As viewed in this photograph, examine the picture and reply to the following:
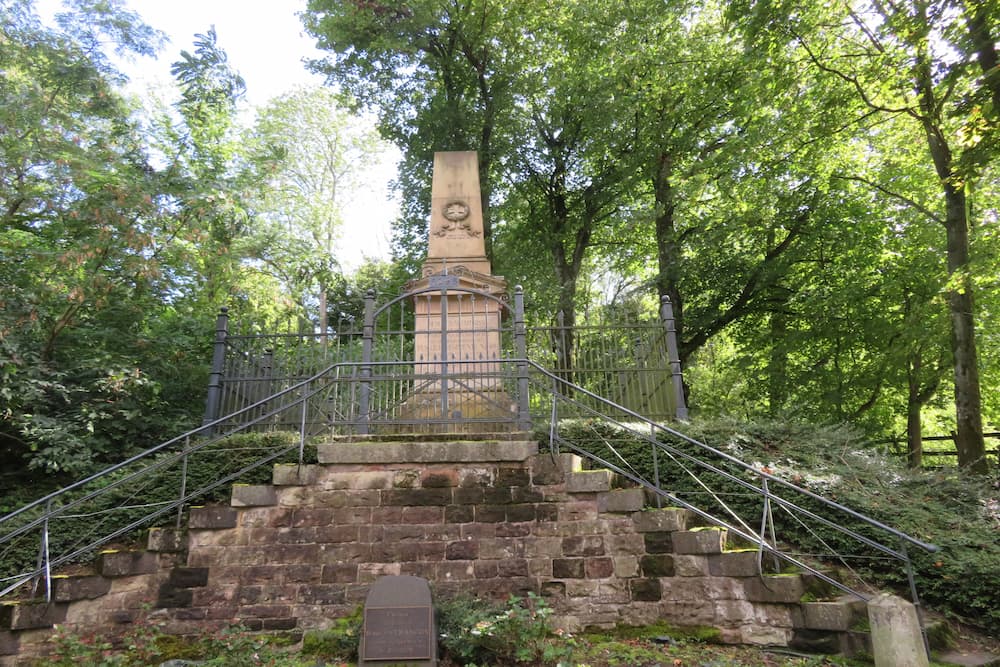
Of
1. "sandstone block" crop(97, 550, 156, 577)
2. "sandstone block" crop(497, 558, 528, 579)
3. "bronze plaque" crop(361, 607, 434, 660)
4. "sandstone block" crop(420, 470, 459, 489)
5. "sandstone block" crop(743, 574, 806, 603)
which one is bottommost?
"bronze plaque" crop(361, 607, 434, 660)

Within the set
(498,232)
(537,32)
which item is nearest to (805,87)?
(537,32)

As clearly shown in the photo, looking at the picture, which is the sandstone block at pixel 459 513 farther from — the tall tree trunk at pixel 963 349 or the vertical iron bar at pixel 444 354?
the tall tree trunk at pixel 963 349

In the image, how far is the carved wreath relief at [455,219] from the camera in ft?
29.8

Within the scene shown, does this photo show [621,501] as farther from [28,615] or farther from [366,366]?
[28,615]

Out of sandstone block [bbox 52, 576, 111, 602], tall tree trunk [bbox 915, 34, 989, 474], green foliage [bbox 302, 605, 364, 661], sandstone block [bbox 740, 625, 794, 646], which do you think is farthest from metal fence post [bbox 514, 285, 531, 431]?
tall tree trunk [bbox 915, 34, 989, 474]

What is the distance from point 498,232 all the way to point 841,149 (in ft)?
29.3

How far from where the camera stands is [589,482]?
573 cm

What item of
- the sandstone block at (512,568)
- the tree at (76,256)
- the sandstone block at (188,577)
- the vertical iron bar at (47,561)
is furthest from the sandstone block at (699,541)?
the tree at (76,256)

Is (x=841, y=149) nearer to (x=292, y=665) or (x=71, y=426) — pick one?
(x=292, y=665)

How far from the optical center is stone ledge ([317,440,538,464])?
584 centimetres

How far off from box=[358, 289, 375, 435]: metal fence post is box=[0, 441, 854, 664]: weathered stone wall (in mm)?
989

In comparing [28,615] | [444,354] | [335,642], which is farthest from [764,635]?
[28,615]

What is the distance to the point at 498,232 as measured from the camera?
17.7 metres

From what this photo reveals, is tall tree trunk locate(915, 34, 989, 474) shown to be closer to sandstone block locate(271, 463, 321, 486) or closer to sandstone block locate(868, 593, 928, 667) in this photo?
sandstone block locate(868, 593, 928, 667)
